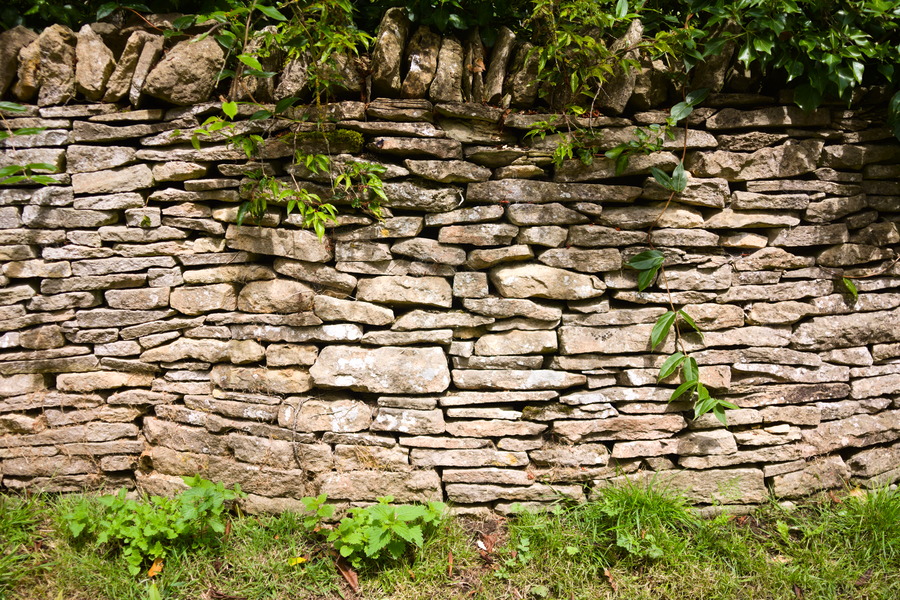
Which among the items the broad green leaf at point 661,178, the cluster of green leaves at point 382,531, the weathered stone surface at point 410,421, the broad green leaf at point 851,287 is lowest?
the cluster of green leaves at point 382,531

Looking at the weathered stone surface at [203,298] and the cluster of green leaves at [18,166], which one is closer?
the cluster of green leaves at [18,166]

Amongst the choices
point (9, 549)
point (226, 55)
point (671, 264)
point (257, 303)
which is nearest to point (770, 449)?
point (671, 264)

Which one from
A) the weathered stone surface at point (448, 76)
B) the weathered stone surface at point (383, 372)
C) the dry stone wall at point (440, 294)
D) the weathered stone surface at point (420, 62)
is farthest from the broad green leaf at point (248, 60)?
the weathered stone surface at point (383, 372)

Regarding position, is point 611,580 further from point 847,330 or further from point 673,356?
point 847,330

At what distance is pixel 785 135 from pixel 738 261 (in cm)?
65

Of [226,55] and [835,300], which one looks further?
[835,300]

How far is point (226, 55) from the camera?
7.79ft

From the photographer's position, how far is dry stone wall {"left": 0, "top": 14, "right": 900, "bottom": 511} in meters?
2.38

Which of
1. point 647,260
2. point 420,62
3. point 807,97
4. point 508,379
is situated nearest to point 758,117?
point 807,97

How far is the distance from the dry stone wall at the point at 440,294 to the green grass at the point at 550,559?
15 cm

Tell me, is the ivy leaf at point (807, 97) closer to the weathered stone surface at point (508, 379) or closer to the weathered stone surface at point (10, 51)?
the weathered stone surface at point (508, 379)

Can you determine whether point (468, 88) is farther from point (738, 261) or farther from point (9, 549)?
point (9, 549)

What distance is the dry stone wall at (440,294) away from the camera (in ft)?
7.82

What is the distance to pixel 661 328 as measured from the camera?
2.36 metres
